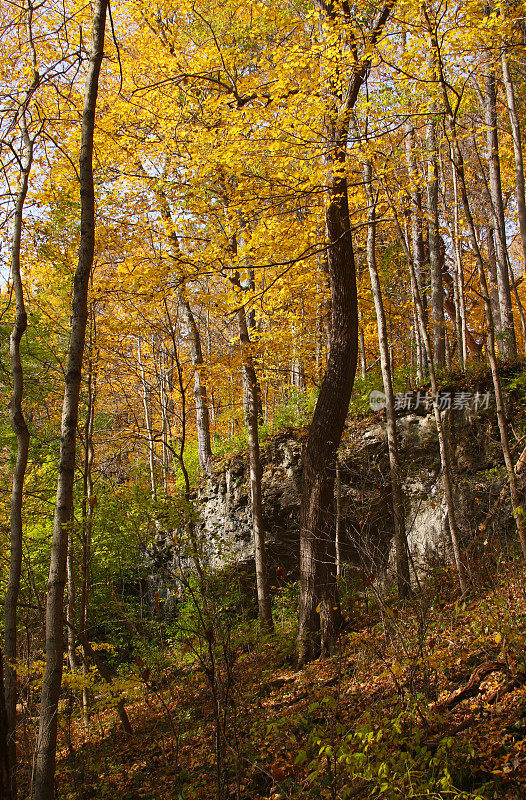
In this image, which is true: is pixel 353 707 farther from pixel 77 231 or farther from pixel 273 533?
pixel 77 231

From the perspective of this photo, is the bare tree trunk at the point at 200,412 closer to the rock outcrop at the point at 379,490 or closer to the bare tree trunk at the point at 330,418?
the rock outcrop at the point at 379,490

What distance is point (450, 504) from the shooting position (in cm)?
548

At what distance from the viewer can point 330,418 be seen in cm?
576

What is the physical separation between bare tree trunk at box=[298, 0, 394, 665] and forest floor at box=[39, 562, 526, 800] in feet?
1.36

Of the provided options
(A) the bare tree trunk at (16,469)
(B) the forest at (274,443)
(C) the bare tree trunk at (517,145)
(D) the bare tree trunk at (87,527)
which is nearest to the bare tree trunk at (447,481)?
(B) the forest at (274,443)

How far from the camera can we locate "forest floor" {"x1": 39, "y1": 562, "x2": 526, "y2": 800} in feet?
9.48

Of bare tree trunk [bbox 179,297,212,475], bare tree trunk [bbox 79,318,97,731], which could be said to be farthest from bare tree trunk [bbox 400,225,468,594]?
bare tree trunk [bbox 179,297,212,475]

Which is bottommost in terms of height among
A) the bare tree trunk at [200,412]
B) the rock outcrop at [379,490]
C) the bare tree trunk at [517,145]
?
the rock outcrop at [379,490]

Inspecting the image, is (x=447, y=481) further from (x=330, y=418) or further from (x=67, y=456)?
(x=67, y=456)

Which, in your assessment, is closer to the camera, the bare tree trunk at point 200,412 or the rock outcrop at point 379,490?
the rock outcrop at point 379,490

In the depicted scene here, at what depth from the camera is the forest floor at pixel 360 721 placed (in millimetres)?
2891

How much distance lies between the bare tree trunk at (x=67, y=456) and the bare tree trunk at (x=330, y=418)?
257cm

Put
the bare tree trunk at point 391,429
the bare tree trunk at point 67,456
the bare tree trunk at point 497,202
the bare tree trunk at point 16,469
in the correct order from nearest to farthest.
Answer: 1. the bare tree trunk at point 67,456
2. the bare tree trunk at point 16,469
3. the bare tree trunk at point 391,429
4. the bare tree trunk at point 497,202

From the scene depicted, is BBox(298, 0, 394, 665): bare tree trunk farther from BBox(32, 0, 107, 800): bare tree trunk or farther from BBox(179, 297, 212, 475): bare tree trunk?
BBox(179, 297, 212, 475): bare tree trunk
